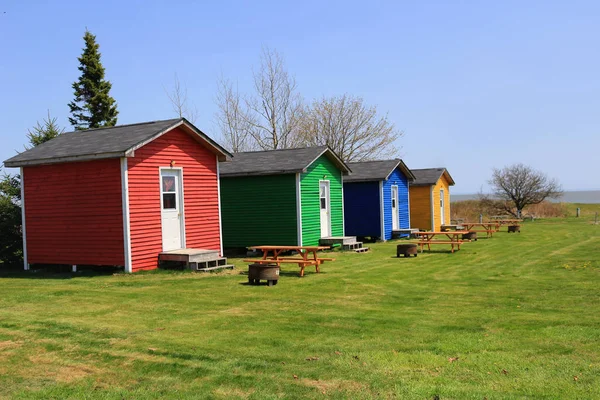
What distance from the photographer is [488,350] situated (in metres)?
7.27

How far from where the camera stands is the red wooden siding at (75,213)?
15.8 meters

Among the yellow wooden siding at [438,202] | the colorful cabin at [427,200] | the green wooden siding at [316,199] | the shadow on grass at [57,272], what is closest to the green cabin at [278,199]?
the green wooden siding at [316,199]

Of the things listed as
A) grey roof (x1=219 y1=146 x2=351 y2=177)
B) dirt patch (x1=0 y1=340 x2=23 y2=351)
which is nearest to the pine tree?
grey roof (x1=219 y1=146 x2=351 y2=177)

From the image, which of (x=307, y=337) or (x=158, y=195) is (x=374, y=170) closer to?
(x=158, y=195)

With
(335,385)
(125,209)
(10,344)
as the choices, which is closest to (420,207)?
(125,209)

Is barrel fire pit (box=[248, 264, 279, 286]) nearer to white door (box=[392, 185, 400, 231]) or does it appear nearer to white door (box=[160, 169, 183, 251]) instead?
white door (box=[160, 169, 183, 251])

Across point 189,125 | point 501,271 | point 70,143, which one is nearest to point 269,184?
point 189,125

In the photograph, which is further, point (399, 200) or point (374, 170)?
point (399, 200)

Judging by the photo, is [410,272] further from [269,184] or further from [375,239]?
[375,239]

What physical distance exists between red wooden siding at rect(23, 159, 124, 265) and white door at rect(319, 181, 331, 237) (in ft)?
31.6

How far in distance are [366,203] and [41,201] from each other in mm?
15486

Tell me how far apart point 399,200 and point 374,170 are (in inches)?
90.7

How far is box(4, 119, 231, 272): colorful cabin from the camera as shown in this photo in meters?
15.7

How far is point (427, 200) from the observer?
32.9 m
